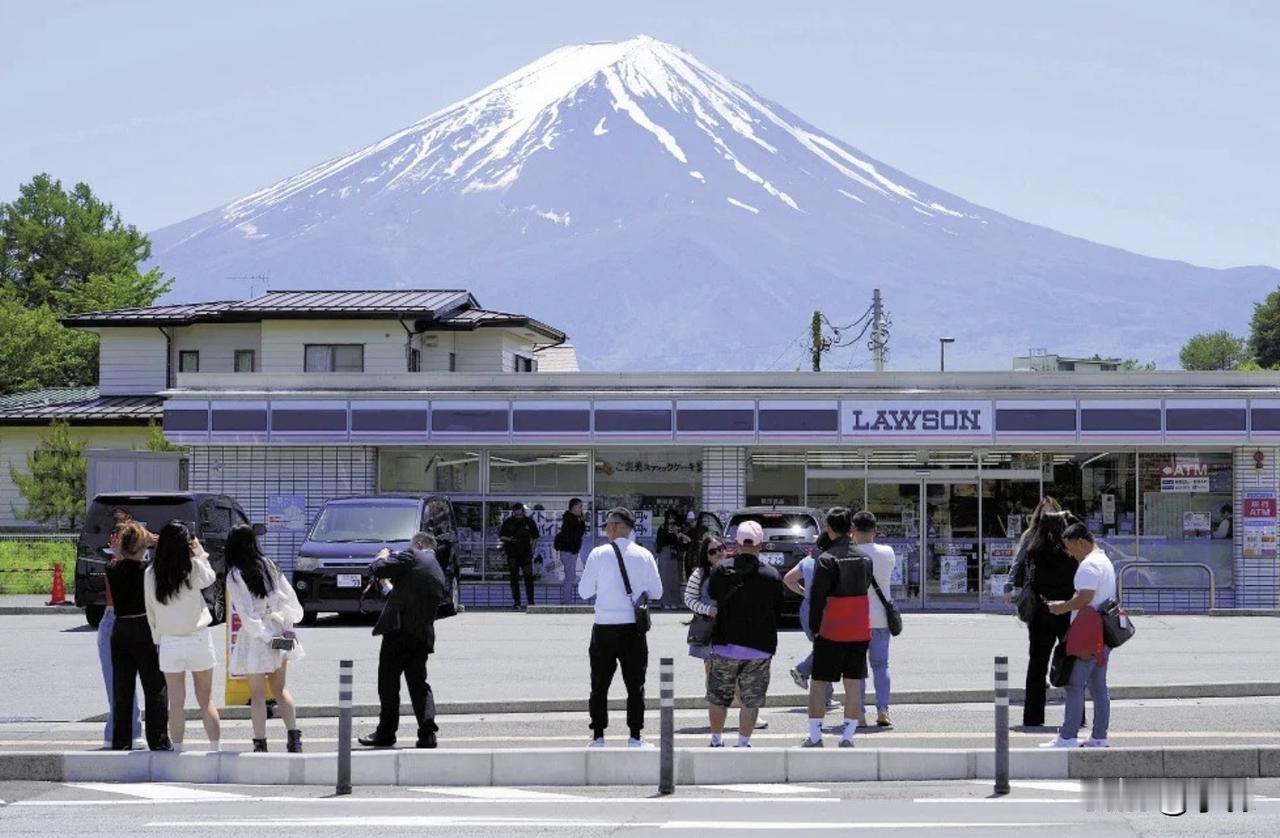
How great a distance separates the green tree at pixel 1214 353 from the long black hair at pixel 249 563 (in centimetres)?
10705

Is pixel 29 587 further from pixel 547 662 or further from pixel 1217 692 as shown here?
pixel 1217 692

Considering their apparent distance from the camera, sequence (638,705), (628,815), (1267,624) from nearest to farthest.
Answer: (628,815) → (638,705) → (1267,624)

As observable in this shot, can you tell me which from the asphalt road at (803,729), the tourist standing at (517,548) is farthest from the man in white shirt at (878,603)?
the tourist standing at (517,548)

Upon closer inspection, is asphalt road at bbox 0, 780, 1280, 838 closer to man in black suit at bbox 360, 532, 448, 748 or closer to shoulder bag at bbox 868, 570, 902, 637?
man in black suit at bbox 360, 532, 448, 748

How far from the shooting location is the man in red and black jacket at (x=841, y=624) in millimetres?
13414

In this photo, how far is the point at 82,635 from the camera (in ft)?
79.0

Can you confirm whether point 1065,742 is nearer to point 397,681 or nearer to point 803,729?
point 803,729

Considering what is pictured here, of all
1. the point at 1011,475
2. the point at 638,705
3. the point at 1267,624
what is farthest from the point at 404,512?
the point at 638,705

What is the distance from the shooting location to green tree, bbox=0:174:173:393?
71.4 meters

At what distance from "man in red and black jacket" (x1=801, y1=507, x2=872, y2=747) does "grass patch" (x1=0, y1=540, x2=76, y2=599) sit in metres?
17.9

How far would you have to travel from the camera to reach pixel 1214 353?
119m

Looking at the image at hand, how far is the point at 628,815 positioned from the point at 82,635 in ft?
48.3

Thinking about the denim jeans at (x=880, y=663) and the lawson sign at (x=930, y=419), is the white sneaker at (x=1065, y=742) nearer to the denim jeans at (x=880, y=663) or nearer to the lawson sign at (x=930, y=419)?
the denim jeans at (x=880, y=663)

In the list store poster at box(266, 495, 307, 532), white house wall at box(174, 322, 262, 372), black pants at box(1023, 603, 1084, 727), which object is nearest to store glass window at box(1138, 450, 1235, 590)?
store poster at box(266, 495, 307, 532)
